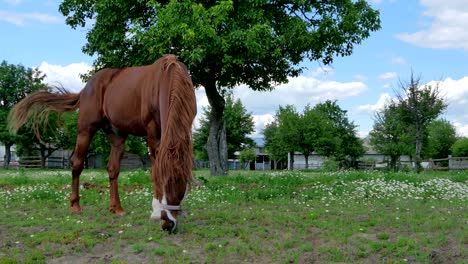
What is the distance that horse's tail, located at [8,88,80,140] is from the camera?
9.22 meters

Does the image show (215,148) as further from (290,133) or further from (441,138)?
(441,138)

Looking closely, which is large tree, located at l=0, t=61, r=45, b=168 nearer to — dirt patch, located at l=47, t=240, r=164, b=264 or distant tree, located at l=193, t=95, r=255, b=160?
distant tree, located at l=193, t=95, r=255, b=160

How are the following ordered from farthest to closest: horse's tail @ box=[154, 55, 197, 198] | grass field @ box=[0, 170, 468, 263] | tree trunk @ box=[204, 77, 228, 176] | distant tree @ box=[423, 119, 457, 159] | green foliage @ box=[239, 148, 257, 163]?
1. distant tree @ box=[423, 119, 457, 159]
2. green foliage @ box=[239, 148, 257, 163]
3. tree trunk @ box=[204, 77, 228, 176]
4. grass field @ box=[0, 170, 468, 263]
5. horse's tail @ box=[154, 55, 197, 198]

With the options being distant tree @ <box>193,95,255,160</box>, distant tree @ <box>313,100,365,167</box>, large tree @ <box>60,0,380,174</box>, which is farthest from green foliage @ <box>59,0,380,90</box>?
distant tree @ <box>193,95,255,160</box>

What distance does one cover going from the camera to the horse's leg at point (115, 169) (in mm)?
8344

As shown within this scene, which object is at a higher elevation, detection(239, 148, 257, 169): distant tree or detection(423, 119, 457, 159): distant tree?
detection(423, 119, 457, 159): distant tree

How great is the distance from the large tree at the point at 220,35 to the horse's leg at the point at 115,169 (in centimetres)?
Result: 447

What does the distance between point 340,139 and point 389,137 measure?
5.44 meters

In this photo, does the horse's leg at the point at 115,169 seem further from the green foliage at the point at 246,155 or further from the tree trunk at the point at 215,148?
Answer: the green foliage at the point at 246,155

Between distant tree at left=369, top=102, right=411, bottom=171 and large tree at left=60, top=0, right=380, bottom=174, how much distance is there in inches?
1389

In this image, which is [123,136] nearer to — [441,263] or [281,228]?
[281,228]

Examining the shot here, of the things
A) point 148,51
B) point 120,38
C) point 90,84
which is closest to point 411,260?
point 90,84

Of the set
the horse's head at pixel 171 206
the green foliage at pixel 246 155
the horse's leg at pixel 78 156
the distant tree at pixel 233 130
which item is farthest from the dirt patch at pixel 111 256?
the green foliage at pixel 246 155

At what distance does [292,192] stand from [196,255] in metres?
5.07
